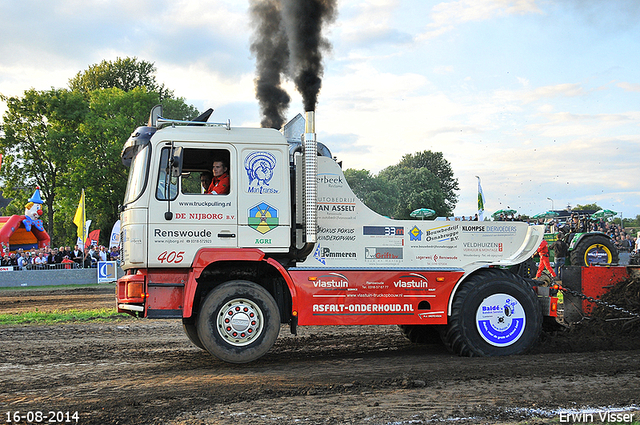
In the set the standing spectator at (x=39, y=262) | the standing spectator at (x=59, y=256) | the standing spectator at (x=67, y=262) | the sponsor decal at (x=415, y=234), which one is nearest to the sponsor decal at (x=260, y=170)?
the sponsor decal at (x=415, y=234)

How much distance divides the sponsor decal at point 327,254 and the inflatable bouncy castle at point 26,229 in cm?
2874

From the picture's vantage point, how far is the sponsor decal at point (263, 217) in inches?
293

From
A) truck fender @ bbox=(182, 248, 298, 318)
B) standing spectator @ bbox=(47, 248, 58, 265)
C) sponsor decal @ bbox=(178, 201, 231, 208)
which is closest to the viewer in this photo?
truck fender @ bbox=(182, 248, 298, 318)

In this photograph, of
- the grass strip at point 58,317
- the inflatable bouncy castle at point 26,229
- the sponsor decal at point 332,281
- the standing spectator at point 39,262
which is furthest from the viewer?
the inflatable bouncy castle at point 26,229

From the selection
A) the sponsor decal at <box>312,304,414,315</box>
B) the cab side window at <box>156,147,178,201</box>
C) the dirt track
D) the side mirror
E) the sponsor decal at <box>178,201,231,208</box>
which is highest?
the side mirror

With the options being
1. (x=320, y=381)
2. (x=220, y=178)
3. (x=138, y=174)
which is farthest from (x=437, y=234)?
(x=138, y=174)

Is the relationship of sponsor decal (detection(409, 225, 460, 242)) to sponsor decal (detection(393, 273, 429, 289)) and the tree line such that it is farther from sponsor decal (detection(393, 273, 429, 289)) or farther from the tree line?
the tree line

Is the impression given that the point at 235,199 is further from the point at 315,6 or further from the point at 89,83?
the point at 89,83

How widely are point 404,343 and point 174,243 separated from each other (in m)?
4.36

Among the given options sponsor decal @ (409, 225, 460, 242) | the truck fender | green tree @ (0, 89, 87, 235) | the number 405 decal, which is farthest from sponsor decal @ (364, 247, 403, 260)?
green tree @ (0, 89, 87, 235)

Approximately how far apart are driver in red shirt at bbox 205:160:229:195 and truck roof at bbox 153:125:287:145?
1.11 ft

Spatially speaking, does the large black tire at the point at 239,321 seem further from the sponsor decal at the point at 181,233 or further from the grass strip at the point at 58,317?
the grass strip at the point at 58,317

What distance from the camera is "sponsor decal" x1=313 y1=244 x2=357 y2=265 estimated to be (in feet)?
25.2

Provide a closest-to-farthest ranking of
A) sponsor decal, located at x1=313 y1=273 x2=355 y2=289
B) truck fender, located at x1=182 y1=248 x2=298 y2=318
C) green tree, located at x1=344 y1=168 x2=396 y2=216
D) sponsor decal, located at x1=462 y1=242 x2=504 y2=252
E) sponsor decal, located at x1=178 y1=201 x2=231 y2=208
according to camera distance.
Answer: truck fender, located at x1=182 y1=248 x2=298 y2=318 → sponsor decal, located at x1=178 y1=201 x2=231 y2=208 → sponsor decal, located at x1=313 y1=273 x2=355 y2=289 → sponsor decal, located at x1=462 y1=242 x2=504 y2=252 → green tree, located at x1=344 y1=168 x2=396 y2=216
